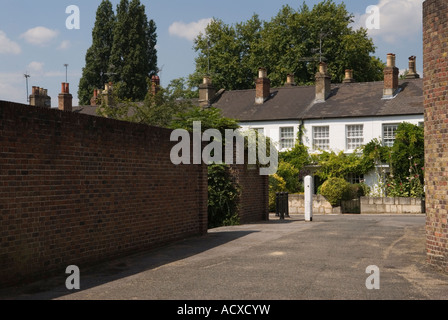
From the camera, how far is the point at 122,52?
60625 millimetres

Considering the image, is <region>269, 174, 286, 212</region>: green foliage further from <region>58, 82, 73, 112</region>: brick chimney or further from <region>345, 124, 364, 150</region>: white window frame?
<region>58, 82, 73, 112</region>: brick chimney

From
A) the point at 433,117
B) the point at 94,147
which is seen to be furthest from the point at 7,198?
the point at 433,117

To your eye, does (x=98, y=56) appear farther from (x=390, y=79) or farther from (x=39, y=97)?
(x=390, y=79)

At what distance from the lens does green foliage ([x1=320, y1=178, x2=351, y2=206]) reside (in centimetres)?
3173

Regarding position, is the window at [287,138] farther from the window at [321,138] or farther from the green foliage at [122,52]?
the green foliage at [122,52]

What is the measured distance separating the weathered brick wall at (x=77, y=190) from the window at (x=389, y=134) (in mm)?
23763

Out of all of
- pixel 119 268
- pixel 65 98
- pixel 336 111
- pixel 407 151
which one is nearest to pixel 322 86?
pixel 336 111

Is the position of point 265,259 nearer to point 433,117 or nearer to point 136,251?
point 136,251

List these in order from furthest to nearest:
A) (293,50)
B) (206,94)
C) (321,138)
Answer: (293,50) → (206,94) → (321,138)

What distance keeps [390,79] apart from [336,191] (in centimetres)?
1022

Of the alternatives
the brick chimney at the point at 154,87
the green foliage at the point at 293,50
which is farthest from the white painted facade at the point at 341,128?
the green foliage at the point at 293,50

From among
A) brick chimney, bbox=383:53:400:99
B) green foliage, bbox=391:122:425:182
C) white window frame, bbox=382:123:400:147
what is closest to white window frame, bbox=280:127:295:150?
white window frame, bbox=382:123:400:147

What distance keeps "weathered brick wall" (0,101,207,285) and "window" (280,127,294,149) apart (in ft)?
83.1

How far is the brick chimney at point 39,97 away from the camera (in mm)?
45094
